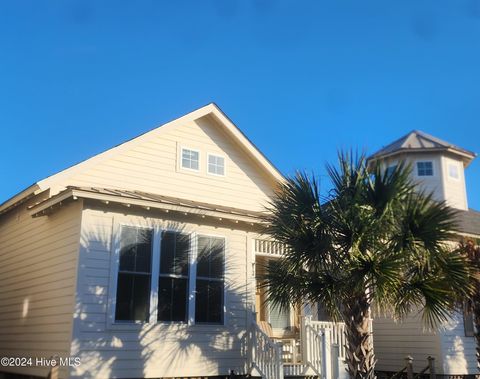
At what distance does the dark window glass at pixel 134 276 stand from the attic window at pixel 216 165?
3549mm

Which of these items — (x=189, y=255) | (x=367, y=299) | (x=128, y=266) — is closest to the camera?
(x=367, y=299)

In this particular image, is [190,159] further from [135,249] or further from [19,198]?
[19,198]

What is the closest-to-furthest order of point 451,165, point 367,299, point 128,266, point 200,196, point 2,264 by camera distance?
1. point 367,299
2. point 128,266
3. point 200,196
4. point 2,264
5. point 451,165

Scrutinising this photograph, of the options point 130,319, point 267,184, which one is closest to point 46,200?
point 130,319

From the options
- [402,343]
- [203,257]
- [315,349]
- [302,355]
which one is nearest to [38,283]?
[203,257]

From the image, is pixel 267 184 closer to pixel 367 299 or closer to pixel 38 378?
pixel 367 299

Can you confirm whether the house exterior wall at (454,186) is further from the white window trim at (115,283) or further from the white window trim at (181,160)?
the white window trim at (115,283)

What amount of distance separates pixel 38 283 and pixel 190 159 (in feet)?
16.4

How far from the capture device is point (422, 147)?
23500 mm

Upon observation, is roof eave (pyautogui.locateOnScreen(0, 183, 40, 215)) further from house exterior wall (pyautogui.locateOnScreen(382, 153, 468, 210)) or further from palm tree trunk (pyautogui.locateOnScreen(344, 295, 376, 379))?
house exterior wall (pyautogui.locateOnScreen(382, 153, 468, 210))

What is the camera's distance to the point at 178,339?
39.6 ft

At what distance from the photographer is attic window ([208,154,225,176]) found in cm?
1520

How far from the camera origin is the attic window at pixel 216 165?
15.2 metres

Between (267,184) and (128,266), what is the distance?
5.68 m
